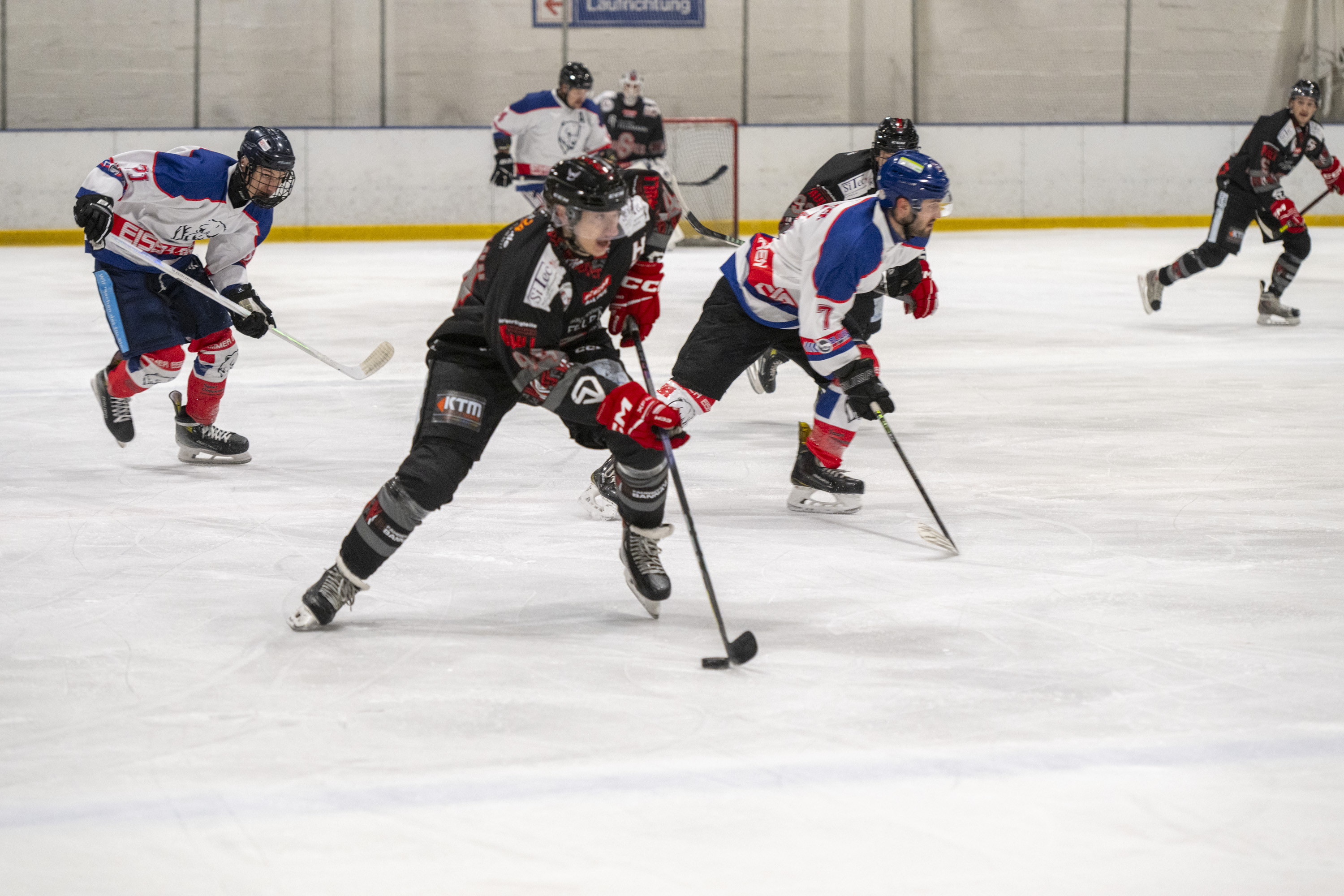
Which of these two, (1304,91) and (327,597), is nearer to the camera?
(327,597)

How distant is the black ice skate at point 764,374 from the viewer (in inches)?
221

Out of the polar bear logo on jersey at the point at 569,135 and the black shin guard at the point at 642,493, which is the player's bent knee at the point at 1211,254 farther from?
the black shin guard at the point at 642,493

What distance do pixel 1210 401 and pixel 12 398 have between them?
4672 millimetres

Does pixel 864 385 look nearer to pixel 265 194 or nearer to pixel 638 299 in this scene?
pixel 638 299

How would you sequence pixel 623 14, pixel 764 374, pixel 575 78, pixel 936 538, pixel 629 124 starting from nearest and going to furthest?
pixel 936 538
pixel 764 374
pixel 575 78
pixel 629 124
pixel 623 14

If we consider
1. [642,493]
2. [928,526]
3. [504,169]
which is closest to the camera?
[642,493]

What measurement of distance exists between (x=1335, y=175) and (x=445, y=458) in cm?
714

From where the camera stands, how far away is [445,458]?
2.99 metres

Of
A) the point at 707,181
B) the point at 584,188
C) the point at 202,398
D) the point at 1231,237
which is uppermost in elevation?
the point at 707,181

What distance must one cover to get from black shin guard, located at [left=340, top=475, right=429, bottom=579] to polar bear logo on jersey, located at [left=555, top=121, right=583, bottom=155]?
355 inches

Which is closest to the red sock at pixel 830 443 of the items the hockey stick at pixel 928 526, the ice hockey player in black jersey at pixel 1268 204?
the hockey stick at pixel 928 526

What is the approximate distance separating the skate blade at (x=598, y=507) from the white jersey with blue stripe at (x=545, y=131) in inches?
302

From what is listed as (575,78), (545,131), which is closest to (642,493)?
(575,78)

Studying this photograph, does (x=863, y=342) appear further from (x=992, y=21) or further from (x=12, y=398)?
(x=992, y=21)
